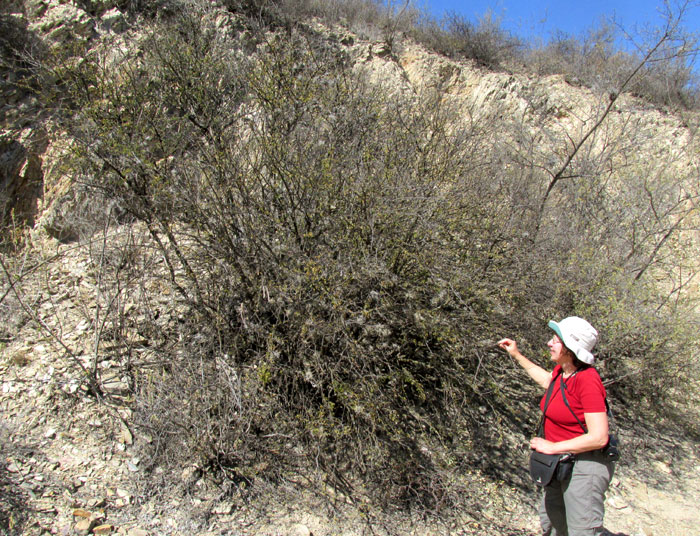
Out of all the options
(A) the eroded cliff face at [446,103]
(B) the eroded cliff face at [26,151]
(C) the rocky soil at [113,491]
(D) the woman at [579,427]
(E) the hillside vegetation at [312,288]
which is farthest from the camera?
(A) the eroded cliff face at [446,103]

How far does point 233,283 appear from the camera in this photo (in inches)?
152

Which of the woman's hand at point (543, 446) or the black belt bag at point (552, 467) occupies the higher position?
the woman's hand at point (543, 446)

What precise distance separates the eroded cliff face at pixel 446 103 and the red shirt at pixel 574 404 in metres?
4.03

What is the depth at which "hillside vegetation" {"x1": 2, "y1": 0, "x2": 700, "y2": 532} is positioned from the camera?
11.6 feet

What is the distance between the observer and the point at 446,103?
6172 mm

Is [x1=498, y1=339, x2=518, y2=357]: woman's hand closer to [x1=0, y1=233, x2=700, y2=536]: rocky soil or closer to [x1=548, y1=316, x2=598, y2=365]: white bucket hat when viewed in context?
[x1=548, y1=316, x2=598, y2=365]: white bucket hat

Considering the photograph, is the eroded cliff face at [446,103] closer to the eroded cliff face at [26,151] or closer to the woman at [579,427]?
the eroded cliff face at [26,151]

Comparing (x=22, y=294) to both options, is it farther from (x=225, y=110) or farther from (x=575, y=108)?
(x=575, y=108)

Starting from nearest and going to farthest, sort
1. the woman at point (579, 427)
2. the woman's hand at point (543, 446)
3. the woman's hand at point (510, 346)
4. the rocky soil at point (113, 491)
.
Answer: the woman at point (579, 427)
the woman's hand at point (543, 446)
the woman's hand at point (510, 346)
the rocky soil at point (113, 491)

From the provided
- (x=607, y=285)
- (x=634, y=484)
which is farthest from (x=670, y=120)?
(x=634, y=484)

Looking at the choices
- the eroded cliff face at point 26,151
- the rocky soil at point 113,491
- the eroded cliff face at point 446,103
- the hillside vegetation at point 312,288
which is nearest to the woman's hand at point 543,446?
the hillside vegetation at point 312,288

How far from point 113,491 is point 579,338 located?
3.05 metres

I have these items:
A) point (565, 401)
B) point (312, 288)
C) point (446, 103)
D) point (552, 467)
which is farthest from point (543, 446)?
point (446, 103)

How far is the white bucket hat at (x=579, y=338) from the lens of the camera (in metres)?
2.30
